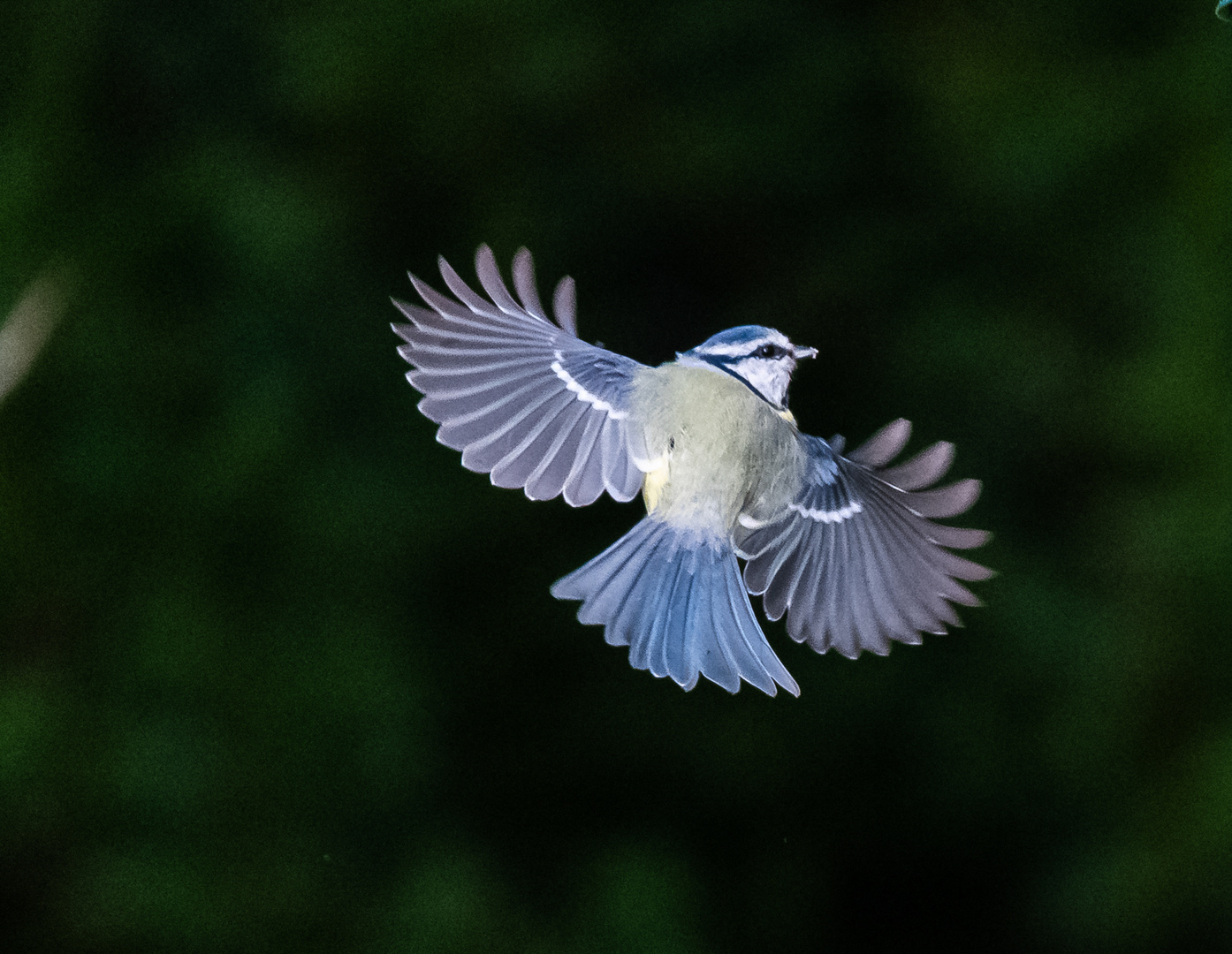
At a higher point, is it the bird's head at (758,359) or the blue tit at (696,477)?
the bird's head at (758,359)

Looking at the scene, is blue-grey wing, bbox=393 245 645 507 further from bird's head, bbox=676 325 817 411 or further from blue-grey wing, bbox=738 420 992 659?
blue-grey wing, bbox=738 420 992 659

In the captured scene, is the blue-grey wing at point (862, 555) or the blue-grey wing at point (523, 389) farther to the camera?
the blue-grey wing at point (862, 555)

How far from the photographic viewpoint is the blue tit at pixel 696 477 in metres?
1.15

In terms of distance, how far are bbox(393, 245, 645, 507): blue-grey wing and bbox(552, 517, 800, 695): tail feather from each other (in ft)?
0.30

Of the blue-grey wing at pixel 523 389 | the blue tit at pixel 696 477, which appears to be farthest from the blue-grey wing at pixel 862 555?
the blue-grey wing at pixel 523 389

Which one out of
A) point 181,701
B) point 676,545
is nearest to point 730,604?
point 676,545

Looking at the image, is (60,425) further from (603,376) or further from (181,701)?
(603,376)

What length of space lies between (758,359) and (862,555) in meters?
0.26

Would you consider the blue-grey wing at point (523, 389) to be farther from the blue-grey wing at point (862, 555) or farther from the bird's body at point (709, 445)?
the blue-grey wing at point (862, 555)

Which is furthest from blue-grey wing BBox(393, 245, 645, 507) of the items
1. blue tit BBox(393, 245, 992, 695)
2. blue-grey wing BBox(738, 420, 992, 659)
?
blue-grey wing BBox(738, 420, 992, 659)

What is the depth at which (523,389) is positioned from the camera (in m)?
1.21

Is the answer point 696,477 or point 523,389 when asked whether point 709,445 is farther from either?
point 523,389

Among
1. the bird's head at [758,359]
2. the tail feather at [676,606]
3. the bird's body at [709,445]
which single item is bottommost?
the tail feather at [676,606]

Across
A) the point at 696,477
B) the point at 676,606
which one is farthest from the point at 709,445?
the point at 676,606
